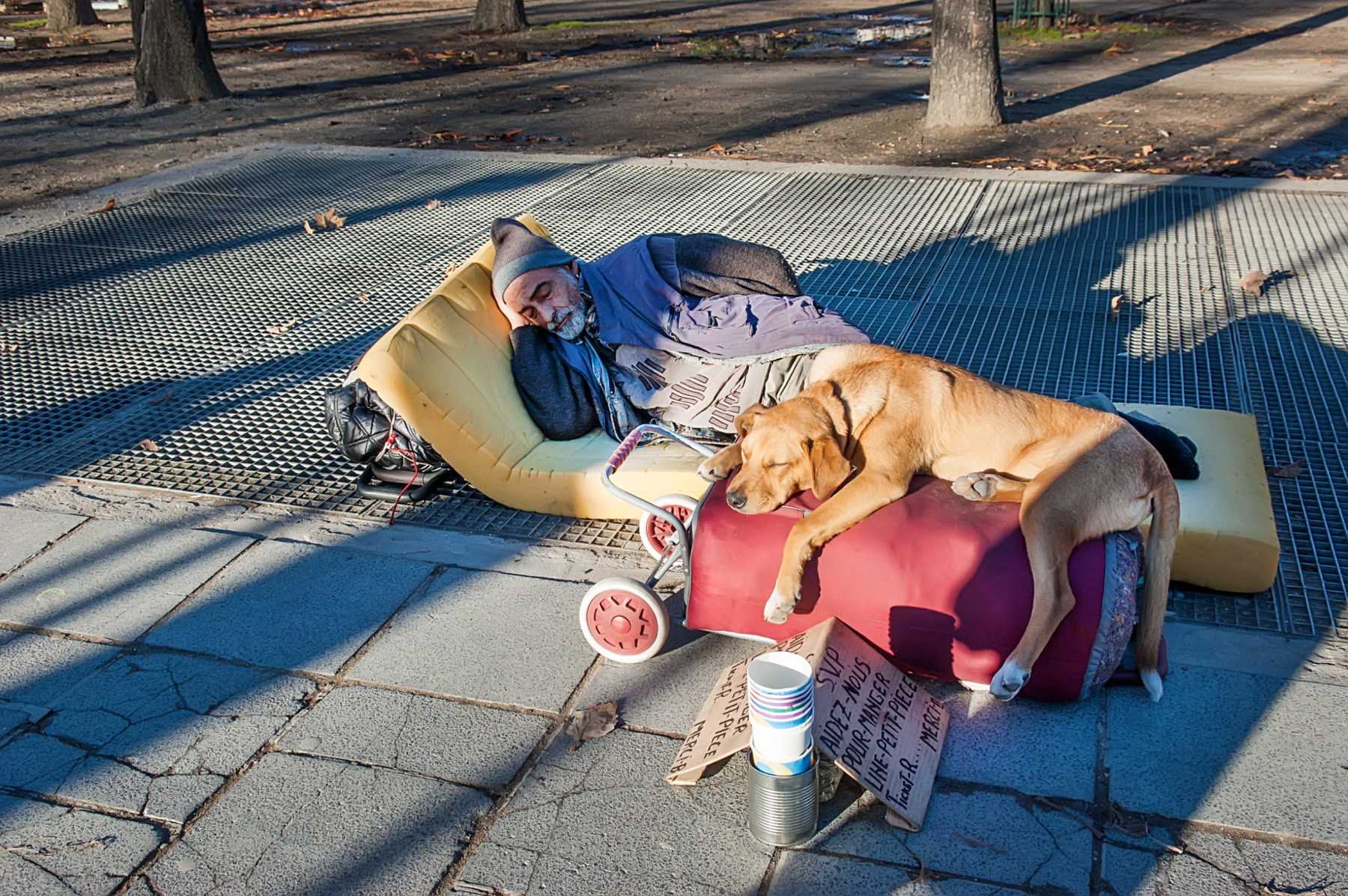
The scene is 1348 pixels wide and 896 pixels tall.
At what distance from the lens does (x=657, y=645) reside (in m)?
3.22


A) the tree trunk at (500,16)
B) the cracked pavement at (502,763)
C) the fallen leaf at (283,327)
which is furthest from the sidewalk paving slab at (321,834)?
the tree trunk at (500,16)

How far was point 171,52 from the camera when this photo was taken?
1234 centimetres

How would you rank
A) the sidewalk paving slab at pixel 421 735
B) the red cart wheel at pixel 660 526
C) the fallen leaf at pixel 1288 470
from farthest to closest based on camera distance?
the fallen leaf at pixel 1288 470
the red cart wheel at pixel 660 526
the sidewalk paving slab at pixel 421 735

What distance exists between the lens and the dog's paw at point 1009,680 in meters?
2.85

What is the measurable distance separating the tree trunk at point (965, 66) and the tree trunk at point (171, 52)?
328 inches

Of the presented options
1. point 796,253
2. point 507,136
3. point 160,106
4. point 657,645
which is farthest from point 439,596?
point 160,106

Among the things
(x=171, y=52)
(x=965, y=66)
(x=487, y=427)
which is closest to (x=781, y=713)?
(x=487, y=427)

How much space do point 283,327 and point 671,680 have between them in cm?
393

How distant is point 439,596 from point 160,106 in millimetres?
11128

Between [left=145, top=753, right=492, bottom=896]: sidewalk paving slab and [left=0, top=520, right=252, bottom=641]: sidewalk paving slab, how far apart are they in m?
1.01

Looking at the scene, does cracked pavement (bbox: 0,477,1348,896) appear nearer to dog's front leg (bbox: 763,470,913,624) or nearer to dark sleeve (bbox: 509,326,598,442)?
dog's front leg (bbox: 763,470,913,624)

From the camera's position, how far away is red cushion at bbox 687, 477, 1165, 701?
287 centimetres

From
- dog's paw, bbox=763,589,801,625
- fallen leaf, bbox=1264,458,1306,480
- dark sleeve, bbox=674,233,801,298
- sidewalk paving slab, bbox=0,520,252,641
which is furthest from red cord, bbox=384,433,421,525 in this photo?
fallen leaf, bbox=1264,458,1306,480

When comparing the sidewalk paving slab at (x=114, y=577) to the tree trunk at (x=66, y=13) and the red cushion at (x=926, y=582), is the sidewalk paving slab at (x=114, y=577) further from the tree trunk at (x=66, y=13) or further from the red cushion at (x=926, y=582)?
the tree trunk at (x=66, y=13)
